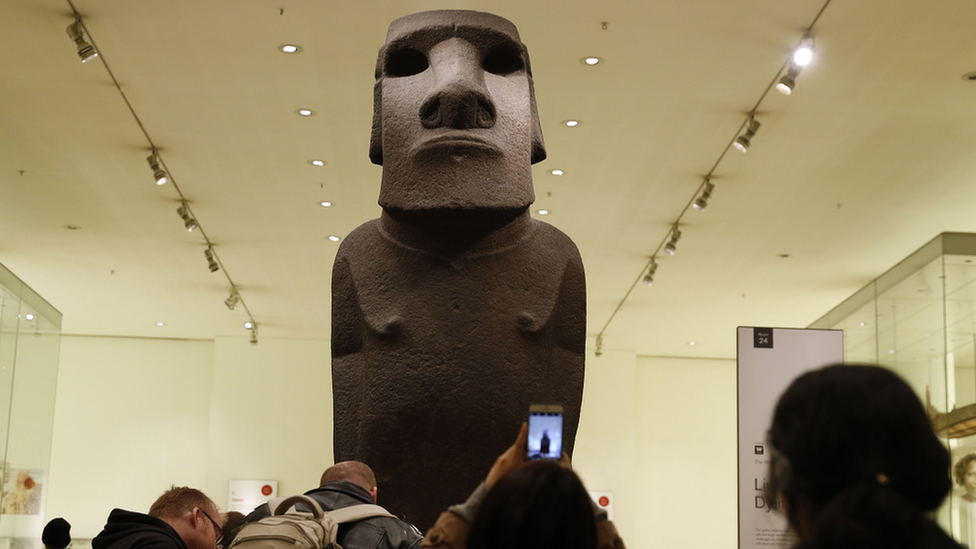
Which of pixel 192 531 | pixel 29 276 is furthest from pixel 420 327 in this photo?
pixel 29 276

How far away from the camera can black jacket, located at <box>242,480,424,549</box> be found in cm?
310

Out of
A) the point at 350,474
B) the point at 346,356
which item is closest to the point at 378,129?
the point at 346,356

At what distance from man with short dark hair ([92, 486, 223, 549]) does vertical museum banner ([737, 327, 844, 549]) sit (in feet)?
10.2

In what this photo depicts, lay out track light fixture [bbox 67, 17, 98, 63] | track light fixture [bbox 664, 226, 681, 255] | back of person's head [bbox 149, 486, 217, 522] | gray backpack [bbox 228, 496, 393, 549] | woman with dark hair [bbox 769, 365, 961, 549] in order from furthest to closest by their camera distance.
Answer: track light fixture [bbox 664, 226, 681, 255]
track light fixture [bbox 67, 17, 98, 63]
back of person's head [bbox 149, 486, 217, 522]
gray backpack [bbox 228, 496, 393, 549]
woman with dark hair [bbox 769, 365, 961, 549]

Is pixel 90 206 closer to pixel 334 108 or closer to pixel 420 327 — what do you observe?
pixel 334 108

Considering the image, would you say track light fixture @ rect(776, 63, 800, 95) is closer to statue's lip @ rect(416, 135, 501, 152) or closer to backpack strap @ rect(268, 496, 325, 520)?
statue's lip @ rect(416, 135, 501, 152)

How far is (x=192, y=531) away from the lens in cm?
340

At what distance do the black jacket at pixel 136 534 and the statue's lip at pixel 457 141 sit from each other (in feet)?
5.38

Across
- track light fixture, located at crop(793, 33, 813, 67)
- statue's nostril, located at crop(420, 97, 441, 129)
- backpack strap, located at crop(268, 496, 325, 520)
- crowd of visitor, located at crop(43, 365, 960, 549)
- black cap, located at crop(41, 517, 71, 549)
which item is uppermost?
track light fixture, located at crop(793, 33, 813, 67)

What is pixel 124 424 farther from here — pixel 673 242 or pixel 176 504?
pixel 176 504

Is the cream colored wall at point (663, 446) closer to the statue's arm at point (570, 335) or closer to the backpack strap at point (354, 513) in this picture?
the statue's arm at point (570, 335)

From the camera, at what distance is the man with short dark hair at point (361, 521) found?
10.2ft

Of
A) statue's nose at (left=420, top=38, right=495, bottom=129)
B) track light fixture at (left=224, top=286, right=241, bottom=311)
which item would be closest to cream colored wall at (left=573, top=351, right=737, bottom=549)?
track light fixture at (left=224, top=286, right=241, bottom=311)

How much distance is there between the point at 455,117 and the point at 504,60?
0.57 metres
